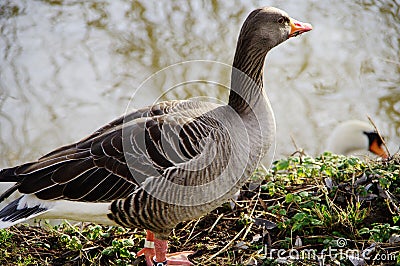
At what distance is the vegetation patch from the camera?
4.35 metres

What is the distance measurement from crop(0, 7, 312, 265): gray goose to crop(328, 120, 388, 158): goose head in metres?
2.75

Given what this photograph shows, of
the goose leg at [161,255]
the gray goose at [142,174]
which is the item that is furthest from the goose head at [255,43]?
the goose leg at [161,255]

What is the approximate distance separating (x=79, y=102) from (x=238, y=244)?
4.16m

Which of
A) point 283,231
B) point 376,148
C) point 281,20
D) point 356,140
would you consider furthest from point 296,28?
point 376,148

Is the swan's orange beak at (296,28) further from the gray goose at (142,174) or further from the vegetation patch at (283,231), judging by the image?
the vegetation patch at (283,231)

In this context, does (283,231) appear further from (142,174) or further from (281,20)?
(281,20)

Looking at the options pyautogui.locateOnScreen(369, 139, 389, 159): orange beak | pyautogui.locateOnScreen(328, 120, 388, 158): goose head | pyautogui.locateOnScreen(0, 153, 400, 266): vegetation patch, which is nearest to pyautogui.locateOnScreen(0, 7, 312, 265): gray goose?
pyautogui.locateOnScreen(0, 153, 400, 266): vegetation patch

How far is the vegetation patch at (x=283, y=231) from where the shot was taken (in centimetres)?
435

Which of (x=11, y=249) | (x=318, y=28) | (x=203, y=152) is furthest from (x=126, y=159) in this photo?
(x=318, y=28)

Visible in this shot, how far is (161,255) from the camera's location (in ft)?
15.2

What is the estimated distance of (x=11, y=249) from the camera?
4.86 m

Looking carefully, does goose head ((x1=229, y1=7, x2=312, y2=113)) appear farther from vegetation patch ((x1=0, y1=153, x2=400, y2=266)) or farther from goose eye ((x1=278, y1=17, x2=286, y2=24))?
vegetation patch ((x1=0, y1=153, x2=400, y2=266))

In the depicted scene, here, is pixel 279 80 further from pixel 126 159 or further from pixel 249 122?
pixel 126 159

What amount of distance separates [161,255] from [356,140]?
3257 millimetres
